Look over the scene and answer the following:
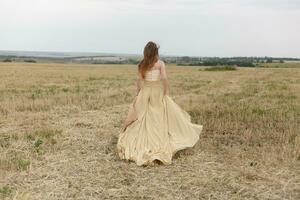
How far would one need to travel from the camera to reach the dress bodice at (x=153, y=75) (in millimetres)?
8617

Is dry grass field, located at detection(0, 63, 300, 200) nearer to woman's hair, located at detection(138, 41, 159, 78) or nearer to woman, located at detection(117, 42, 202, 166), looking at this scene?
woman, located at detection(117, 42, 202, 166)

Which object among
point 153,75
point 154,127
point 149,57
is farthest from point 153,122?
point 149,57

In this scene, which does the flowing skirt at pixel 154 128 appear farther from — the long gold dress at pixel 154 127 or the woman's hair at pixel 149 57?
the woman's hair at pixel 149 57

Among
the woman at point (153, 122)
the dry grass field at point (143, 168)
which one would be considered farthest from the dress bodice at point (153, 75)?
the dry grass field at point (143, 168)

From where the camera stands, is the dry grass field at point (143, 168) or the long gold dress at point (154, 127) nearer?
the dry grass field at point (143, 168)

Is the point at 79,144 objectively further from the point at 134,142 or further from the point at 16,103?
the point at 16,103

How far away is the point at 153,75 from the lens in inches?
341

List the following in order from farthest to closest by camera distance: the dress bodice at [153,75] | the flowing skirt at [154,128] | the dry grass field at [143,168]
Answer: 1. the dress bodice at [153,75]
2. the flowing skirt at [154,128]
3. the dry grass field at [143,168]

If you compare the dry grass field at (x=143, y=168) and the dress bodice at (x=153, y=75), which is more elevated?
the dress bodice at (x=153, y=75)

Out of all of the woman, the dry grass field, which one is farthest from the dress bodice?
the dry grass field

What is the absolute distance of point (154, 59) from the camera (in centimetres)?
846

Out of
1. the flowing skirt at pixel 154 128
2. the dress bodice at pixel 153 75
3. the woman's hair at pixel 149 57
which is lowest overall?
the flowing skirt at pixel 154 128

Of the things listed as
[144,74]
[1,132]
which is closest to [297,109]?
[144,74]

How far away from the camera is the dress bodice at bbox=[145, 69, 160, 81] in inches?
339
